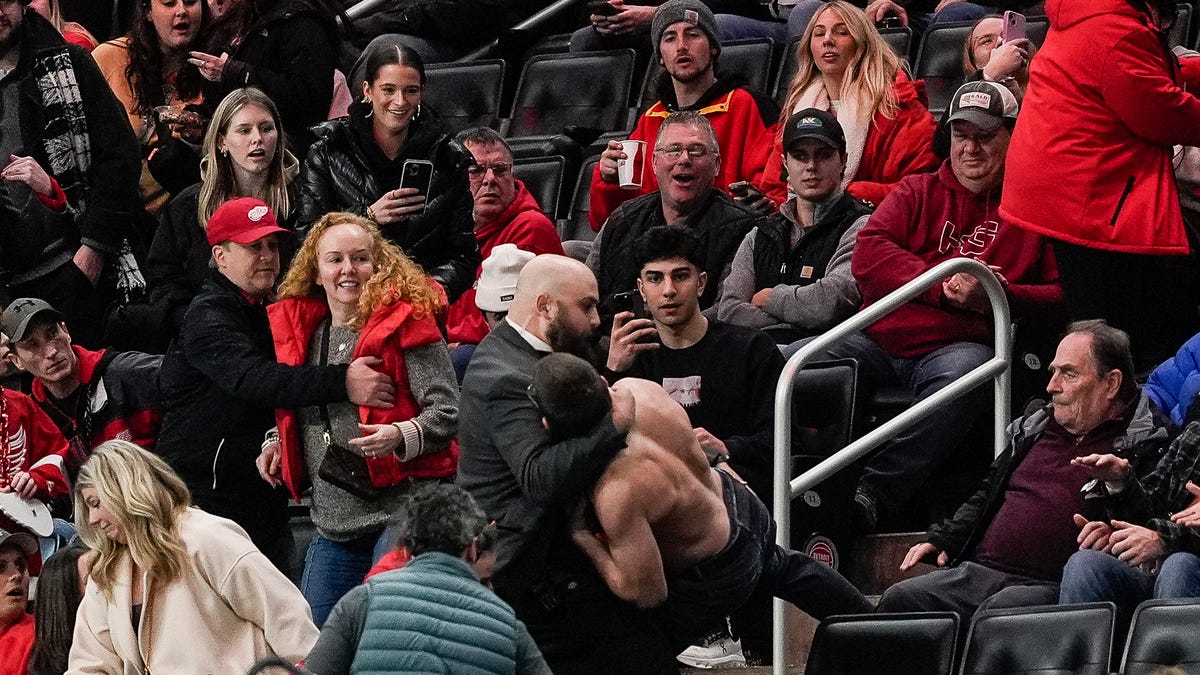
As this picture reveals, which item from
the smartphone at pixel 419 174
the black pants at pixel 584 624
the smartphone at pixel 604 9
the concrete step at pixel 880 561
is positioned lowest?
the concrete step at pixel 880 561

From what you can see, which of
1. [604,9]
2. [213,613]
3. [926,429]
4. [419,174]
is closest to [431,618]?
[213,613]

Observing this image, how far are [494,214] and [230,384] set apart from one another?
5.63 feet

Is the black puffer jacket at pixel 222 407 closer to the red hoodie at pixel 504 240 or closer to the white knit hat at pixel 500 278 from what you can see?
the white knit hat at pixel 500 278

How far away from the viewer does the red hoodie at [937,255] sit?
724 cm

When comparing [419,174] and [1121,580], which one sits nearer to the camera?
[1121,580]

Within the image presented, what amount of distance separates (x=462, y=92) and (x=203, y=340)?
340 centimetres

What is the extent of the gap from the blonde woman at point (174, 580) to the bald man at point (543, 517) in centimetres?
55

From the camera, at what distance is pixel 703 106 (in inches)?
336

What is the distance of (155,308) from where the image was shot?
799 centimetres

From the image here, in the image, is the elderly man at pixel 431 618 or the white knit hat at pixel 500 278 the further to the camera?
the white knit hat at pixel 500 278

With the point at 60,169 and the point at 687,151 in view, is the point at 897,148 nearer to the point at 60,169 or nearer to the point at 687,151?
the point at 687,151

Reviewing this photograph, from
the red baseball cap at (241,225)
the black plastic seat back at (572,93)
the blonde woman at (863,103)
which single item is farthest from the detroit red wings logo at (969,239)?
the black plastic seat back at (572,93)

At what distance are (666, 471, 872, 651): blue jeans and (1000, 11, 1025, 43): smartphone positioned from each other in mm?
2429

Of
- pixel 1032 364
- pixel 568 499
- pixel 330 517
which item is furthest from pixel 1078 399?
pixel 330 517
